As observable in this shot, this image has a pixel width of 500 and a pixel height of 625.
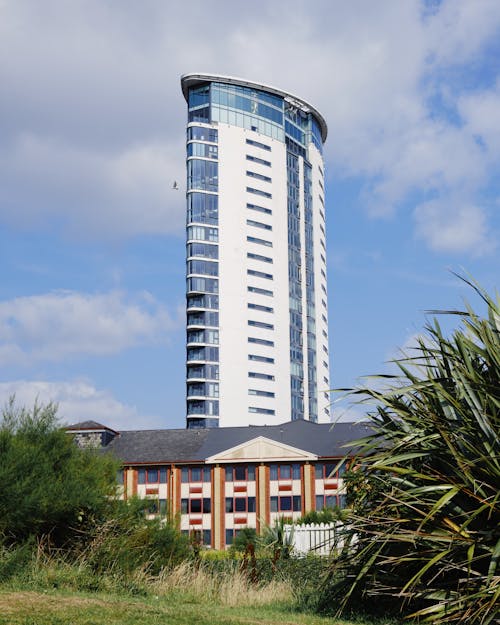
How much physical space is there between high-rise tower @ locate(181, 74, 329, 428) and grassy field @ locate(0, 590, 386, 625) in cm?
9001

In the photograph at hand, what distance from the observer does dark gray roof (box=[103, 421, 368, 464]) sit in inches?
2427

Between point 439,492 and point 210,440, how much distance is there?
55.0m

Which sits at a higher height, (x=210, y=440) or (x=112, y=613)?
(x=210, y=440)

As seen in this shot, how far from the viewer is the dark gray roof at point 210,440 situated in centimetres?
6166

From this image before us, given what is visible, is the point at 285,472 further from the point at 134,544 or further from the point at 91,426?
the point at 134,544

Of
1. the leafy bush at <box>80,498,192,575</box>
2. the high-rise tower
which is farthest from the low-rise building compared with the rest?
the high-rise tower

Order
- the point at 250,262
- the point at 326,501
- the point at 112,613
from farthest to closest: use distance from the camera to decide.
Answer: the point at 250,262 → the point at 326,501 → the point at 112,613

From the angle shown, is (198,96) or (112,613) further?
(198,96)

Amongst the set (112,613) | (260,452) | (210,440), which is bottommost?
(112,613)

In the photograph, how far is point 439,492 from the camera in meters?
10.9

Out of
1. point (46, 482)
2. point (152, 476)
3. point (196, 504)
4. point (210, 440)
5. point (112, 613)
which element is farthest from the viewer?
point (210, 440)

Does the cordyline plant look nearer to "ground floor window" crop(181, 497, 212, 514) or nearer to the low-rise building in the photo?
the low-rise building

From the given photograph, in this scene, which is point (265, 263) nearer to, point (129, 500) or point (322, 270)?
point (322, 270)

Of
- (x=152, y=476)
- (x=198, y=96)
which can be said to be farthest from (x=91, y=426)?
(x=198, y=96)
